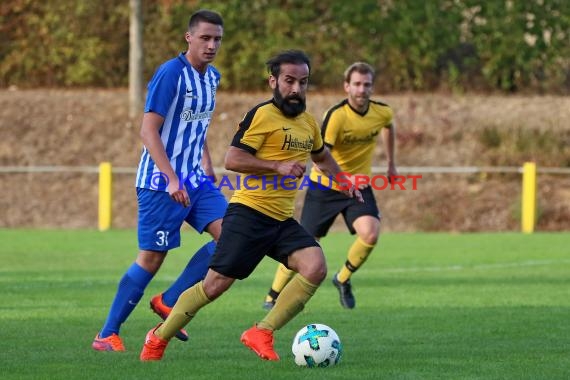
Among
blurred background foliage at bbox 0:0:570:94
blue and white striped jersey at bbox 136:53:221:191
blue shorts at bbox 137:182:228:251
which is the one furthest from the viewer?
blurred background foliage at bbox 0:0:570:94

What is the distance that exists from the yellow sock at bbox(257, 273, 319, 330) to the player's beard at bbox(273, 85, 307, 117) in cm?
96

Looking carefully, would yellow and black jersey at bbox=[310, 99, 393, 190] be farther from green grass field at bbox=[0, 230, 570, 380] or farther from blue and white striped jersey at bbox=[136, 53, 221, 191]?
blue and white striped jersey at bbox=[136, 53, 221, 191]

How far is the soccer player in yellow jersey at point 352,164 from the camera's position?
11.0 meters

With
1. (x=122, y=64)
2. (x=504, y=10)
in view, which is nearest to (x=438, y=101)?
(x=504, y=10)

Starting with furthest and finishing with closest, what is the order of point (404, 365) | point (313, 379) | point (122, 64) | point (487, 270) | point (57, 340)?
1. point (122, 64)
2. point (487, 270)
3. point (57, 340)
4. point (404, 365)
5. point (313, 379)

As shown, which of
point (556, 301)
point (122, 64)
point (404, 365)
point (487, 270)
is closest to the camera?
point (404, 365)

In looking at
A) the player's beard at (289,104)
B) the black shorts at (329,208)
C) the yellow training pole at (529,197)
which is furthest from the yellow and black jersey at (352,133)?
the yellow training pole at (529,197)

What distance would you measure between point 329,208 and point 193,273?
130 inches

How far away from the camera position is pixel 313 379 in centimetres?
645

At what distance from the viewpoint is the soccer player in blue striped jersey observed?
782 centimetres

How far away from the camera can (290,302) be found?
7.21m

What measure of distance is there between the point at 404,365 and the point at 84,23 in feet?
72.0

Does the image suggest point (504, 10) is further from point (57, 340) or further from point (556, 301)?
point (57, 340)

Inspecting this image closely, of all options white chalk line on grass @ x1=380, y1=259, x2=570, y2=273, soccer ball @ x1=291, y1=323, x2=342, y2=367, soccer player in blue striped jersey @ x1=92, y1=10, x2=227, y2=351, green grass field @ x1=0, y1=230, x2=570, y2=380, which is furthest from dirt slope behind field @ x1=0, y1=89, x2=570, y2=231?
soccer ball @ x1=291, y1=323, x2=342, y2=367
